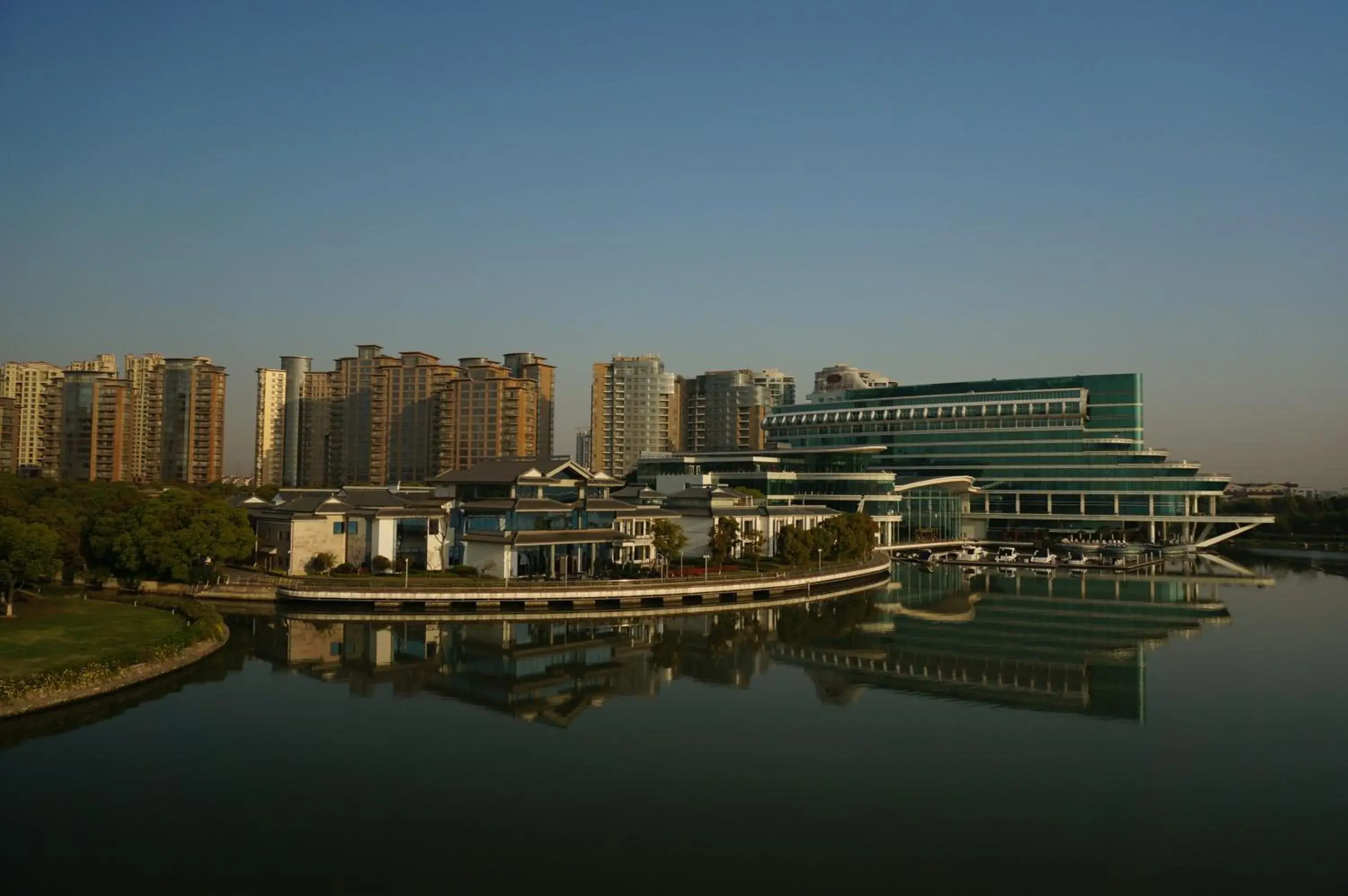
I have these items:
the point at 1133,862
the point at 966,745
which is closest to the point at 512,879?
the point at 1133,862

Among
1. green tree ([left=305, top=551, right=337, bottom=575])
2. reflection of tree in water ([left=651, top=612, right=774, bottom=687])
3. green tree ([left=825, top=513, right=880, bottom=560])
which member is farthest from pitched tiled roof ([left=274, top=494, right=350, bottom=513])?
green tree ([left=825, top=513, right=880, bottom=560])

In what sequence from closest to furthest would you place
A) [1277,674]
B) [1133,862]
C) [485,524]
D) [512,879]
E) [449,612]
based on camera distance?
[512,879]
[1133,862]
[1277,674]
[449,612]
[485,524]

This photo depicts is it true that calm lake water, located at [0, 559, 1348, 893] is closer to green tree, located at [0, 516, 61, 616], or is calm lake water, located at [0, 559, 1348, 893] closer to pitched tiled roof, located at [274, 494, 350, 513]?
green tree, located at [0, 516, 61, 616]

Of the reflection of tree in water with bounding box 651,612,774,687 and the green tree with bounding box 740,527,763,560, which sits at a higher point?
the green tree with bounding box 740,527,763,560

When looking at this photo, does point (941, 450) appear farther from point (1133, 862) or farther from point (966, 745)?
point (1133, 862)

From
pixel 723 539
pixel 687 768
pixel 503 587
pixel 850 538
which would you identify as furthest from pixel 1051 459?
pixel 687 768

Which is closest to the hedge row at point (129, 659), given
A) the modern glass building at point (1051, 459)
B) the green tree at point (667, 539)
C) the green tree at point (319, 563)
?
the green tree at point (319, 563)

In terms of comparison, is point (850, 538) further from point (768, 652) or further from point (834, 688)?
point (834, 688)

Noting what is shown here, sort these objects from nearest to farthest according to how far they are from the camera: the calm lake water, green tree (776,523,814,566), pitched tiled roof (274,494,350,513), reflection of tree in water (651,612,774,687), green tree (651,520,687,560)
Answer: the calm lake water → reflection of tree in water (651,612,774,687) → pitched tiled roof (274,494,350,513) → green tree (651,520,687,560) → green tree (776,523,814,566)

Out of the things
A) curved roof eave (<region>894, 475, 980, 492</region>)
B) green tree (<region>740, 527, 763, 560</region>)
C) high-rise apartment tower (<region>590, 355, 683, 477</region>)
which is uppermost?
high-rise apartment tower (<region>590, 355, 683, 477</region>)
